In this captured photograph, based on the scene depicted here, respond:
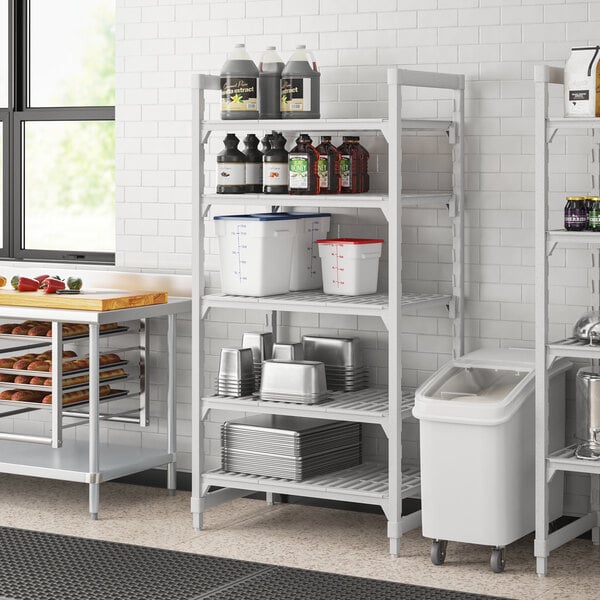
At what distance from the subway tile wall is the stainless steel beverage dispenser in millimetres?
471

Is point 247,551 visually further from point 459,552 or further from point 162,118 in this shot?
point 162,118

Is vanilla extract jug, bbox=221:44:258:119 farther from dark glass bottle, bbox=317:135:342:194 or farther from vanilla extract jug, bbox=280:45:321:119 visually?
dark glass bottle, bbox=317:135:342:194

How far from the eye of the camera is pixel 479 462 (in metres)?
4.55

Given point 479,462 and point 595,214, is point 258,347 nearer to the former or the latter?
point 479,462

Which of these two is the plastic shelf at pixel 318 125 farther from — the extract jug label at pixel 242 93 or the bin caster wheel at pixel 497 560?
the bin caster wheel at pixel 497 560

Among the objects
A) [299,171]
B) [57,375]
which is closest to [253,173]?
[299,171]

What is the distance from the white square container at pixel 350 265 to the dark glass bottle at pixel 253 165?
389 mm

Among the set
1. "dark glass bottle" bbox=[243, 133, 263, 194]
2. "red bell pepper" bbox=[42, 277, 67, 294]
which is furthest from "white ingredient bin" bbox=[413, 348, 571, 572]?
"red bell pepper" bbox=[42, 277, 67, 294]

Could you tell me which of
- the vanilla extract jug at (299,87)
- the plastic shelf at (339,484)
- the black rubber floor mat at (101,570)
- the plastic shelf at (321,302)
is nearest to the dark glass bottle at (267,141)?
the vanilla extract jug at (299,87)

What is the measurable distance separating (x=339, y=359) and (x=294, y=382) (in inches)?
13.3

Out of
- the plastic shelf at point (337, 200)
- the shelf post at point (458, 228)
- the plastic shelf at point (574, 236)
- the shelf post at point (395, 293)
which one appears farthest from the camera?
the shelf post at point (458, 228)

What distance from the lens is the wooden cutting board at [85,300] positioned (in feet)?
→ 17.5

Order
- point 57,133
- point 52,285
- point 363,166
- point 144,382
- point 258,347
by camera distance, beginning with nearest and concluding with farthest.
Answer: point 363,166 < point 258,347 < point 52,285 < point 144,382 < point 57,133

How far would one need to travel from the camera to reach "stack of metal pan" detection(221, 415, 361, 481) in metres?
5.12
